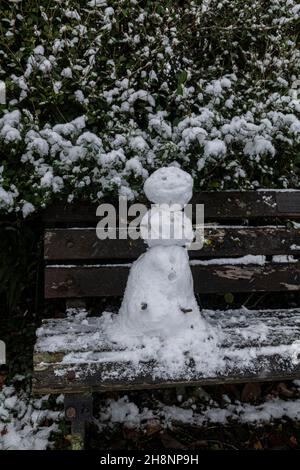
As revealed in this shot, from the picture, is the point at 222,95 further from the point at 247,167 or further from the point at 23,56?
the point at 23,56

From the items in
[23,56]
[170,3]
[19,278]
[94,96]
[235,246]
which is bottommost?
[19,278]

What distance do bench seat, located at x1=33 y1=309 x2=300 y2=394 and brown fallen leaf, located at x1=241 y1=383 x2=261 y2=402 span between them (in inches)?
25.5

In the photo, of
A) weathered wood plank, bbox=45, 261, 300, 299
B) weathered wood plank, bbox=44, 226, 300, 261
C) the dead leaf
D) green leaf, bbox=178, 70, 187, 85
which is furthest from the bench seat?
→ green leaf, bbox=178, 70, 187, 85

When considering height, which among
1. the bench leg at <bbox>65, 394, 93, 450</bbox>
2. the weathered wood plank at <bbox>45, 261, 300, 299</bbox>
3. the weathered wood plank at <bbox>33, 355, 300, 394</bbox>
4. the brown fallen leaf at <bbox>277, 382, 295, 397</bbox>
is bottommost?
the brown fallen leaf at <bbox>277, 382, 295, 397</bbox>

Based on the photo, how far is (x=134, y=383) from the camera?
6.26ft

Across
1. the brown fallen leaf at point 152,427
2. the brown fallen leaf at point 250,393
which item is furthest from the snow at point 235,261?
the brown fallen leaf at point 152,427

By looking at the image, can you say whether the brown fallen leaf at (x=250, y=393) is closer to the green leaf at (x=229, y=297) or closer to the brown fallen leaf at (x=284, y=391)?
the brown fallen leaf at (x=284, y=391)

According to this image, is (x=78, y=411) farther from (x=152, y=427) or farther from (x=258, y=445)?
(x=258, y=445)

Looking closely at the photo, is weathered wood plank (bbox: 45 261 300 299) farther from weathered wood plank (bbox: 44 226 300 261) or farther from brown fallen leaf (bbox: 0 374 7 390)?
brown fallen leaf (bbox: 0 374 7 390)

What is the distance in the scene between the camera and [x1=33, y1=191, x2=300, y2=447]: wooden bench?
1925mm

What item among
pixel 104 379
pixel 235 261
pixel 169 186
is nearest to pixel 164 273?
pixel 169 186

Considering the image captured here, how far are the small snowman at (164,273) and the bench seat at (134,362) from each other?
163 mm
